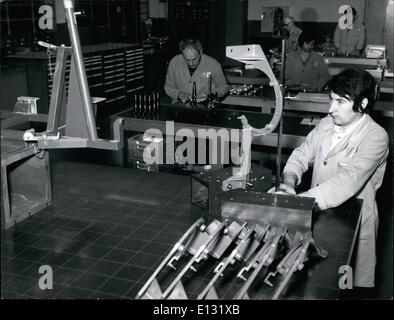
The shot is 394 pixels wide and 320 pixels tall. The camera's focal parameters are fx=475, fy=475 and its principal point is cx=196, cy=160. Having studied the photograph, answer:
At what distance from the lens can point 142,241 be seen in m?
1.97

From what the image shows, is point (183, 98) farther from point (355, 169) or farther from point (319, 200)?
point (319, 200)

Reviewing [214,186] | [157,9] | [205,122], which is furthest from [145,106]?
[157,9]

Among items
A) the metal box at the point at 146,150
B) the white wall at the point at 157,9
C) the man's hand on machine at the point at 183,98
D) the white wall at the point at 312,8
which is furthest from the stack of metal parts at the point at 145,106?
the white wall at the point at 312,8

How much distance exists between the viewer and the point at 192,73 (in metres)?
5.13

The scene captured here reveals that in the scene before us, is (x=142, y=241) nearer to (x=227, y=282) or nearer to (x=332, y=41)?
(x=227, y=282)

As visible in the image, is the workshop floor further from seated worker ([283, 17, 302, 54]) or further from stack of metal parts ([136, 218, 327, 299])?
seated worker ([283, 17, 302, 54])

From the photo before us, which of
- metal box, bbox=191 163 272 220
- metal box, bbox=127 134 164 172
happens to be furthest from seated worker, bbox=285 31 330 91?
metal box, bbox=191 163 272 220

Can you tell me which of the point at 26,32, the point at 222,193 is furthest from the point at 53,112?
the point at 26,32

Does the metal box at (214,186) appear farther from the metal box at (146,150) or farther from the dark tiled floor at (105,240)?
the metal box at (146,150)

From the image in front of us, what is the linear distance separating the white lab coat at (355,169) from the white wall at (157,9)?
8.04 meters

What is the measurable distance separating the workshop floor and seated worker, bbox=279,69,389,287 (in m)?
0.64

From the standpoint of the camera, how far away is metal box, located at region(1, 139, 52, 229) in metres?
2.14

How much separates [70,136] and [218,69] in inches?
145

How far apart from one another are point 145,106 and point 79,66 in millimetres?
2959
